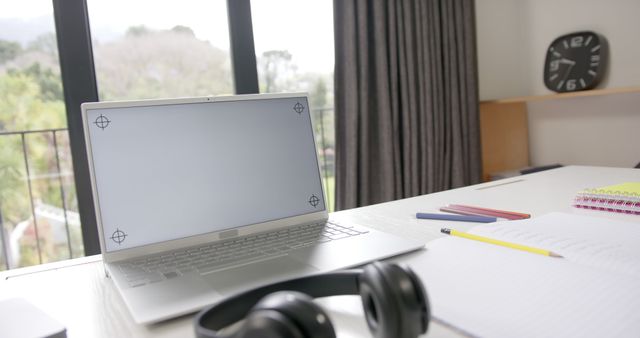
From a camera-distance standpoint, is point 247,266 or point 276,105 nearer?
point 247,266

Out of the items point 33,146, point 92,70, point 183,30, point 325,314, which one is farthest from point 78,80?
point 325,314

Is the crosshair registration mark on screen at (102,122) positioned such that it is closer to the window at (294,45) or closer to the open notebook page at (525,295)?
the open notebook page at (525,295)

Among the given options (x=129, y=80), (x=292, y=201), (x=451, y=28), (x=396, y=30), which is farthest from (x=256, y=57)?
(x=292, y=201)

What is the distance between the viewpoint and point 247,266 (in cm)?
60

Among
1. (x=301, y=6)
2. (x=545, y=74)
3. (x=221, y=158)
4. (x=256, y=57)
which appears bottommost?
(x=221, y=158)

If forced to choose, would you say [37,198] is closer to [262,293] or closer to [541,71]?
[262,293]

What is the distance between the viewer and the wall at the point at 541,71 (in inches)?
92.0

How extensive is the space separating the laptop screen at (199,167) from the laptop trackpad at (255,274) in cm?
16

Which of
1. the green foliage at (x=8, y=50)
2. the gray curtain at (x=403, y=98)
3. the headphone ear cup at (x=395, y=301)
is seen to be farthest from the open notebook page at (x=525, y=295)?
the green foliage at (x=8, y=50)

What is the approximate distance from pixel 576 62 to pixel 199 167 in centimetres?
237

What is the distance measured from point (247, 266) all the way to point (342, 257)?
129 millimetres

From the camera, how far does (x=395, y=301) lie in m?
0.34

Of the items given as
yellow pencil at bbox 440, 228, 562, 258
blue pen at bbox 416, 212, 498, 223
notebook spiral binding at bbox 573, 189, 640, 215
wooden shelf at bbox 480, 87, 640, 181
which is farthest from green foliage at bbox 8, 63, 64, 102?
wooden shelf at bbox 480, 87, 640, 181

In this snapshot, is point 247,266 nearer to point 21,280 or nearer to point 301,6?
point 21,280
